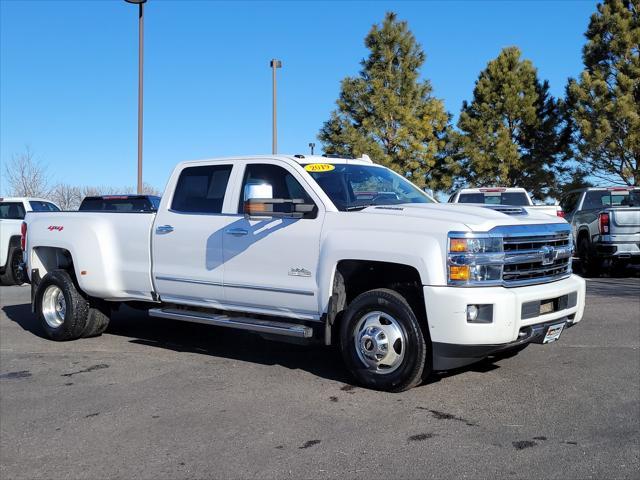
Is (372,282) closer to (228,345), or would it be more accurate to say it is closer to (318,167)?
(318,167)

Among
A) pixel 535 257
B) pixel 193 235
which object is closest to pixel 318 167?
pixel 193 235

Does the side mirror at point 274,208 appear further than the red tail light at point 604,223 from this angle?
No

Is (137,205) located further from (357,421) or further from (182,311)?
(357,421)

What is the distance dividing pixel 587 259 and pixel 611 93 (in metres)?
14.0

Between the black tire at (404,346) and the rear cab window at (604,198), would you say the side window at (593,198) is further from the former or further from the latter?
the black tire at (404,346)

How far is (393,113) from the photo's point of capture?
1154 inches

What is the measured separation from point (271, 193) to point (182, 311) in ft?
5.34

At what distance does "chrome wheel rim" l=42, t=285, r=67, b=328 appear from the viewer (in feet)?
26.7

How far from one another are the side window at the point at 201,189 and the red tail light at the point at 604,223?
948cm

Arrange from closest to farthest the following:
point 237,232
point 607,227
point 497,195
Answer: point 237,232
point 607,227
point 497,195

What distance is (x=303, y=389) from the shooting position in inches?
222

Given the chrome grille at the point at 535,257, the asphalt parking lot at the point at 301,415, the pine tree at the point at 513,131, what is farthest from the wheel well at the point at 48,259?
the pine tree at the point at 513,131

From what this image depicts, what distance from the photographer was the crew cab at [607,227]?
43.9 feet

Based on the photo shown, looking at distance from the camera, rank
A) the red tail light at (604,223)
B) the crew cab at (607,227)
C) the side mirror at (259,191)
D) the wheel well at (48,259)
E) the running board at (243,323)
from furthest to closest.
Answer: the red tail light at (604,223) < the crew cab at (607,227) < the wheel well at (48,259) < the side mirror at (259,191) < the running board at (243,323)
